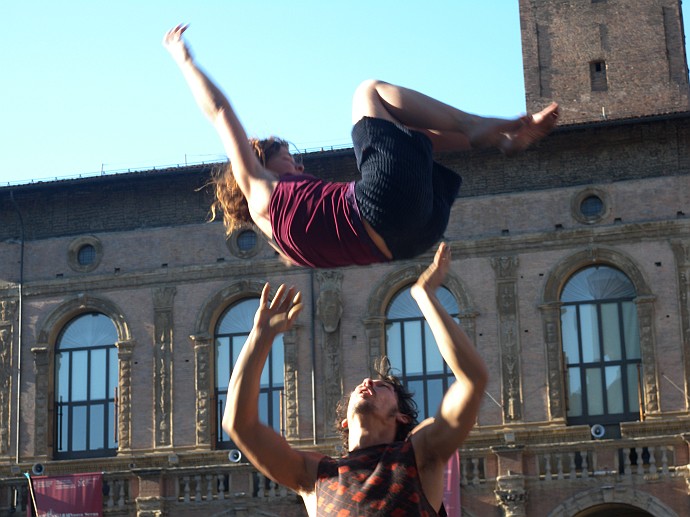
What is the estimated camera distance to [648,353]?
94.3ft

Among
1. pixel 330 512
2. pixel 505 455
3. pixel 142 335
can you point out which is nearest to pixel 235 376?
pixel 330 512

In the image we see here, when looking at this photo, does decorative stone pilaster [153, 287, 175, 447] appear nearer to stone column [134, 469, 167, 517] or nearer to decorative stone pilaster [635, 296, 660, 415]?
stone column [134, 469, 167, 517]

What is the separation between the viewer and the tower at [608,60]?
3403 centimetres

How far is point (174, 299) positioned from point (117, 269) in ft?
4.87

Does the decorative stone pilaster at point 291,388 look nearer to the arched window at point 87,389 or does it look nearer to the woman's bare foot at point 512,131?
the arched window at point 87,389

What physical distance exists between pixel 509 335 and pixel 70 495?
29.6ft

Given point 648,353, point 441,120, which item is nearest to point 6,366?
point 648,353

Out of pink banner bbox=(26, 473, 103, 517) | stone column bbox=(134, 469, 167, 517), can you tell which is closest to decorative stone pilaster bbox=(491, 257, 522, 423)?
stone column bbox=(134, 469, 167, 517)

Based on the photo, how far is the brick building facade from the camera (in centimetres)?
2855

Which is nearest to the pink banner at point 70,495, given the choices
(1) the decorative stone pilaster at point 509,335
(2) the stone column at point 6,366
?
(2) the stone column at point 6,366

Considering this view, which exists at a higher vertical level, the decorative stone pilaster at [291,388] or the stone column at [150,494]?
the decorative stone pilaster at [291,388]

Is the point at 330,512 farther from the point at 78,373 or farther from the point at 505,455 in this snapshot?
the point at 78,373

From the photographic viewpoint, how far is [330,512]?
6094 millimetres

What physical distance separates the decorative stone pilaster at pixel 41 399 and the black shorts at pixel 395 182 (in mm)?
26703
